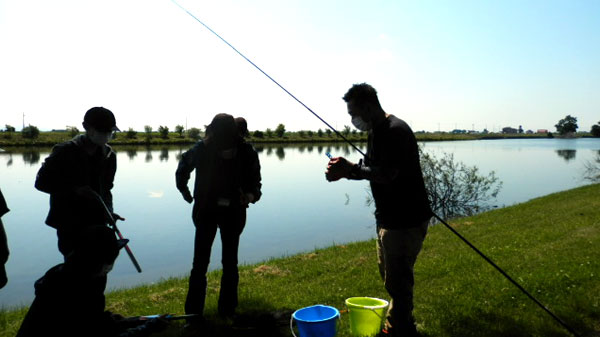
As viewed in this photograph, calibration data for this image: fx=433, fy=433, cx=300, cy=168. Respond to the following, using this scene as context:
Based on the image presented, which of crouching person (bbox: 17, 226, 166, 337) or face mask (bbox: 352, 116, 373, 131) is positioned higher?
face mask (bbox: 352, 116, 373, 131)

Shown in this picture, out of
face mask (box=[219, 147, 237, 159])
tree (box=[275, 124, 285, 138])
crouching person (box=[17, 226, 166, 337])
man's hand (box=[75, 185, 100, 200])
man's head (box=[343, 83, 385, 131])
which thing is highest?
tree (box=[275, 124, 285, 138])

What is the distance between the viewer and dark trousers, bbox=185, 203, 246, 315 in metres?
4.06

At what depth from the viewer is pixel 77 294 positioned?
7.63ft

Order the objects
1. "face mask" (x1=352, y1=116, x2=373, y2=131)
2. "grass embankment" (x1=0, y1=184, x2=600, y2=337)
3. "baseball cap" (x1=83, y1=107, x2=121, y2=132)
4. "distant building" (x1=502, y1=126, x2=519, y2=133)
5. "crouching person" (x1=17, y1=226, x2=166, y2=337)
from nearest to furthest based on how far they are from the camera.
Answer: "crouching person" (x1=17, y1=226, x2=166, y2=337)
"face mask" (x1=352, y1=116, x2=373, y2=131)
"baseball cap" (x1=83, y1=107, x2=121, y2=132)
"grass embankment" (x1=0, y1=184, x2=600, y2=337)
"distant building" (x1=502, y1=126, x2=519, y2=133)

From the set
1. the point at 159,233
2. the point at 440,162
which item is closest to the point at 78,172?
the point at 159,233

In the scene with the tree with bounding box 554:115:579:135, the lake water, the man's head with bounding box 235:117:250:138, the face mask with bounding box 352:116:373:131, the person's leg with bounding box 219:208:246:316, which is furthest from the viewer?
the tree with bounding box 554:115:579:135

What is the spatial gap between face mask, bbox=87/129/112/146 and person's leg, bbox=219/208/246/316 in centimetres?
126

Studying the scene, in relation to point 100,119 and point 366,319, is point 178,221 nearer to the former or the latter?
point 100,119

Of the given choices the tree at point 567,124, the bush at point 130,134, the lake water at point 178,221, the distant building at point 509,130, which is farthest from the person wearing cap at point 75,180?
the distant building at point 509,130

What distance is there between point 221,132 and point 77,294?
80.9 inches

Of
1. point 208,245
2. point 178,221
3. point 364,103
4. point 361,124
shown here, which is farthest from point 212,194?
point 178,221

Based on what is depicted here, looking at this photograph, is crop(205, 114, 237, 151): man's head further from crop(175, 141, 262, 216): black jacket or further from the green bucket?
the green bucket

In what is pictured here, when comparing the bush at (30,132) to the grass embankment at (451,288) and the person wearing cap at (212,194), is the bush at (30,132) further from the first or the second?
the person wearing cap at (212,194)

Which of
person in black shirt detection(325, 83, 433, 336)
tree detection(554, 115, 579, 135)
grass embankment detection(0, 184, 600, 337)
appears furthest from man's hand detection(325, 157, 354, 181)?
tree detection(554, 115, 579, 135)
